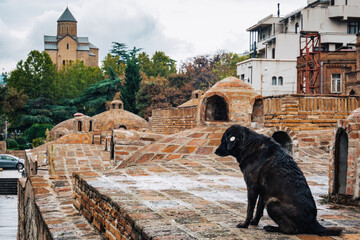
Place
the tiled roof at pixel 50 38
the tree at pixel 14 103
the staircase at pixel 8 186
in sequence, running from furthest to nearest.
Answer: the tiled roof at pixel 50 38
the tree at pixel 14 103
the staircase at pixel 8 186

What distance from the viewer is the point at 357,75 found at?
1085 inches

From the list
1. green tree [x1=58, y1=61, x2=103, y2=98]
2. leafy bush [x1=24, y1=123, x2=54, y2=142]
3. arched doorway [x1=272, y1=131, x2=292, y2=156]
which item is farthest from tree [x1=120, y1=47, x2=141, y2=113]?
arched doorway [x1=272, y1=131, x2=292, y2=156]

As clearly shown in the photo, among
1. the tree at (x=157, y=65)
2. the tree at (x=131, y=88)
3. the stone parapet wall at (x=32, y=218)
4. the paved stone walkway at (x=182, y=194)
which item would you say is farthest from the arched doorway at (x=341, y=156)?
the tree at (x=157, y=65)

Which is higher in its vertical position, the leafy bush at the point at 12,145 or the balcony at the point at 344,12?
the balcony at the point at 344,12

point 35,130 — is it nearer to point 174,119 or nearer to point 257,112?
point 174,119

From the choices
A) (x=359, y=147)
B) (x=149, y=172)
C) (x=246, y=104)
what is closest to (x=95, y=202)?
(x=149, y=172)

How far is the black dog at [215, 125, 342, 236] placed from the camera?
10.8ft

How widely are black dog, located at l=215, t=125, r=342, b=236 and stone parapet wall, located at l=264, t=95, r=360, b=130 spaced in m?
10.8

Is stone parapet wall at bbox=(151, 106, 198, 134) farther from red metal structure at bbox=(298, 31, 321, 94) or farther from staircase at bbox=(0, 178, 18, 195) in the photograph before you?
red metal structure at bbox=(298, 31, 321, 94)

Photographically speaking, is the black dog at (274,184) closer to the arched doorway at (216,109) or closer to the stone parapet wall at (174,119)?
the arched doorway at (216,109)

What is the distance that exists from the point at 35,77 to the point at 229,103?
48064 millimetres

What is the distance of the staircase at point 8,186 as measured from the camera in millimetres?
26578

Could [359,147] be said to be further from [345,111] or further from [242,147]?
[345,111]

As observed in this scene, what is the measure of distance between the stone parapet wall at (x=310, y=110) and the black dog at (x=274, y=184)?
1083cm
